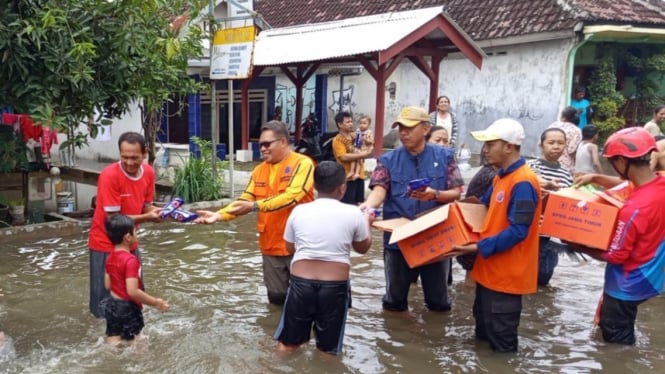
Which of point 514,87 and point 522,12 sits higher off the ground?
point 522,12

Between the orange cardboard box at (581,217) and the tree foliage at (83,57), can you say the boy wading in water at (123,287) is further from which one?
the orange cardboard box at (581,217)

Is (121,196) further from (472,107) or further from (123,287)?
(472,107)

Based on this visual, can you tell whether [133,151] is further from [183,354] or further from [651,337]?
[651,337]

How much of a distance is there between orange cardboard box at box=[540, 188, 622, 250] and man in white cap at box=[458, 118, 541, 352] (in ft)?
1.37

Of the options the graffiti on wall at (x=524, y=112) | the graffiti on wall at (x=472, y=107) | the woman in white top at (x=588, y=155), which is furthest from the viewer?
the graffiti on wall at (x=472, y=107)

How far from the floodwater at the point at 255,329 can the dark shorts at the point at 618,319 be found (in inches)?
7.2

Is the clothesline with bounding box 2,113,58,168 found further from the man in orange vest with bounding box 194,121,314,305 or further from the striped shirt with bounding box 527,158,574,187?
the striped shirt with bounding box 527,158,574,187

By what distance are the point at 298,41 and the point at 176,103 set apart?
16.2 feet

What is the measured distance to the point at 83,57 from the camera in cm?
559

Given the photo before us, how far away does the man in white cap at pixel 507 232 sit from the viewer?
3965mm

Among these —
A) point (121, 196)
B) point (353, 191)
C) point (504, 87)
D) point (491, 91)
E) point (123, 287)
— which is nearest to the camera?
point (123, 287)

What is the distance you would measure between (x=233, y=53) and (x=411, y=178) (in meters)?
5.87

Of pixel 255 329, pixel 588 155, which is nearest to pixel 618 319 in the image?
pixel 255 329

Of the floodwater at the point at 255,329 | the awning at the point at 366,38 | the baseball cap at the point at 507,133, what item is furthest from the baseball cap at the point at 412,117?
the awning at the point at 366,38
